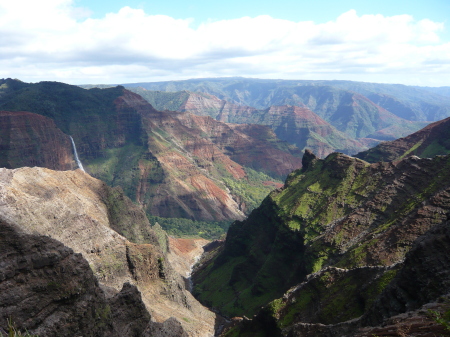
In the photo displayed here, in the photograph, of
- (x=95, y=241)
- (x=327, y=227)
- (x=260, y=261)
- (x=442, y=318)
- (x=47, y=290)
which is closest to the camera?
(x=442, y=318)

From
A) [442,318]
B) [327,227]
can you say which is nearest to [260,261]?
[327,227]

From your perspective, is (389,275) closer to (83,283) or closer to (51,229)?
(83,283)

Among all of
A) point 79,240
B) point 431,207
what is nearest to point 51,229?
point 79,240

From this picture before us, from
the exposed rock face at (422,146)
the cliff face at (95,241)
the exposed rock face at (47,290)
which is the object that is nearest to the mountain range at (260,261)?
the exposed rock face at (47,290)

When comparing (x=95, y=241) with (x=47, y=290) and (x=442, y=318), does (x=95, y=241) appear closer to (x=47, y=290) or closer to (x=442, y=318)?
(x=47, y=290)

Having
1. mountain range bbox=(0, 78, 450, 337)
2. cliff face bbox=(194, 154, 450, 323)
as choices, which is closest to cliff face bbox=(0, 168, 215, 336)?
mountain range bbox=(0, 78, 450, 337)
